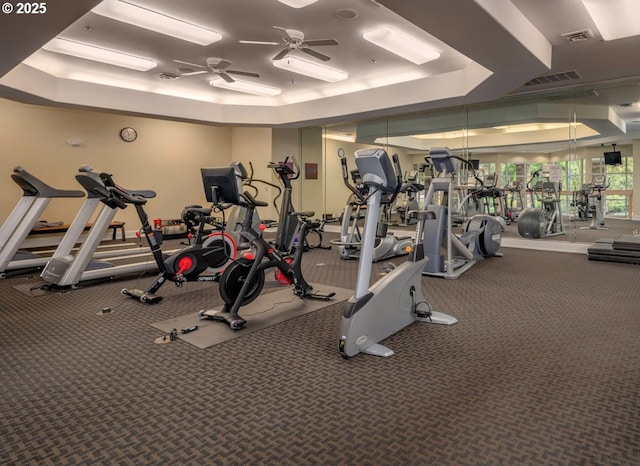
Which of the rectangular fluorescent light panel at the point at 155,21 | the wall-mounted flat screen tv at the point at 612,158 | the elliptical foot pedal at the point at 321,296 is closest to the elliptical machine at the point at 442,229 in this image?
the elliptical foot pedal at the point at 321,296

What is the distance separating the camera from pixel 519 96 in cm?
755

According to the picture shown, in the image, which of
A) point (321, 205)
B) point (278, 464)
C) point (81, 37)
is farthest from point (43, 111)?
point (278, 464)

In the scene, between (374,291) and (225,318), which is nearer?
(374,291)

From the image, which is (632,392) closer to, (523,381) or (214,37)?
(523,381)

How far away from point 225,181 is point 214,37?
301cm

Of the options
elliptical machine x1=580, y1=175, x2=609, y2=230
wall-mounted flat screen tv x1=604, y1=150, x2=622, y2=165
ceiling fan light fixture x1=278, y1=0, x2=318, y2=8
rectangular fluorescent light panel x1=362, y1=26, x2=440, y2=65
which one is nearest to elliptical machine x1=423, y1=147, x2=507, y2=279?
rectangular fluorescent light panel x1=362, y1=26, x2=440, y2=65

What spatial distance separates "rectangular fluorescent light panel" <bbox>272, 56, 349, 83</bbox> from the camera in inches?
252

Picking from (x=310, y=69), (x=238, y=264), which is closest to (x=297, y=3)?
(x=310, y=69)

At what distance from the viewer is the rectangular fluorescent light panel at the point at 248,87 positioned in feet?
25.4

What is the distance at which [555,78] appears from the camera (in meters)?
6.44

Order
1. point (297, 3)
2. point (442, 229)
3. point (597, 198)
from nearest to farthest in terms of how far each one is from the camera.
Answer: point (297, 3) → point (442, 229) → point (597, 198)

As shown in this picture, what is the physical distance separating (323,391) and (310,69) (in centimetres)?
590

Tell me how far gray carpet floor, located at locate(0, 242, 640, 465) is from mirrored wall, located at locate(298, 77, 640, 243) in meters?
4.44

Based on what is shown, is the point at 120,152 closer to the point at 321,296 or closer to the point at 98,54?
the point at 98,54
